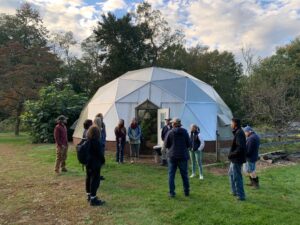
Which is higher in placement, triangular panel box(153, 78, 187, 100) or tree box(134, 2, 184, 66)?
tree box(134, 2, 184, 66)

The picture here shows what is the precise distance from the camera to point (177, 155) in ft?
25.4

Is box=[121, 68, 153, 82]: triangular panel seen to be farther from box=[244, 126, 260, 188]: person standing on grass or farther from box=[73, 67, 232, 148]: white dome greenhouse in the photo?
box=[244, 126, 260, 188]: person standing on grass

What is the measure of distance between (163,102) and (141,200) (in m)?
9.25

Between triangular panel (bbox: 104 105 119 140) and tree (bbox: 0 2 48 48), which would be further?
tree (bbox: 0 2 48 48)

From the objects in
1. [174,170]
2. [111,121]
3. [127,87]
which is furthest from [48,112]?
[174,170]

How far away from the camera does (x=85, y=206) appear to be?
283 inches

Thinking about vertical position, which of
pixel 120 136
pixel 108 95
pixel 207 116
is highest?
pixel 108 95

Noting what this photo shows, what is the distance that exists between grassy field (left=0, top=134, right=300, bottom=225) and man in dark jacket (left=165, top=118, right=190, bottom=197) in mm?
355

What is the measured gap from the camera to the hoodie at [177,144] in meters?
7.77

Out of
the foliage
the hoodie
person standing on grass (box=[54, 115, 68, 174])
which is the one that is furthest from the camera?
the foliage

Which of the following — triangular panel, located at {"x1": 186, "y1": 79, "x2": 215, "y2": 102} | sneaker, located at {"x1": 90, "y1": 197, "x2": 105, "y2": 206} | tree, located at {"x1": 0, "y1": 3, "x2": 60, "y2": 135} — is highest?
tree, located at {"x1": 0, "y1": 3, "x2": 60, "y2": 135}

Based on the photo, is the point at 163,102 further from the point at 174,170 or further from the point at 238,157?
the point at 238,157

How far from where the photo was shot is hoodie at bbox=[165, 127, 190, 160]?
25.5ft

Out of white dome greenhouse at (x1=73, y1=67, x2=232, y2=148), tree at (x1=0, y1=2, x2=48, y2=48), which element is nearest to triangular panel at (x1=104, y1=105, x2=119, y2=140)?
white dome greenhouse at (x1=73, y1=67, x2=232, y2=148)
